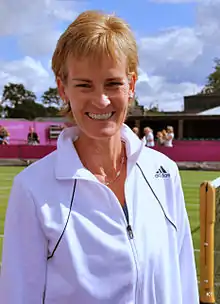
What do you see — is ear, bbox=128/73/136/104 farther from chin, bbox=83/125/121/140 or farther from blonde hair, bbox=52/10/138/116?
chin, bbox=83/125/121/140

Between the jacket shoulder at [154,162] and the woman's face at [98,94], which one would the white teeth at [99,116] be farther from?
the jacket shoulder at [154,162]

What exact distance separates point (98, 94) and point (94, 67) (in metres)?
0.12

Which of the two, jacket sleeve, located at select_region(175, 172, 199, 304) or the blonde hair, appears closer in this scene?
the blonde hair

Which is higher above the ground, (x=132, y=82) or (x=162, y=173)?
(x=132, y=82)

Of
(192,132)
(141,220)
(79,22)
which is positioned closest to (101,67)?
(79,22)

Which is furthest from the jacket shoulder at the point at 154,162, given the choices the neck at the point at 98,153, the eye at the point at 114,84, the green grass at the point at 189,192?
the green grass at the point at 189,192

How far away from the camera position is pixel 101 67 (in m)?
2.13

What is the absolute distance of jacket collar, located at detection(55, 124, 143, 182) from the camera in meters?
2.14

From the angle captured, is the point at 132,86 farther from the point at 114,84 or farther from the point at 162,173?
the point at 162,173

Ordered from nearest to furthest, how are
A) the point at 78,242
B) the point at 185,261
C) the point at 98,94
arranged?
1. the point at 78,242
2. the point at 98,94
3. the point at 185,261

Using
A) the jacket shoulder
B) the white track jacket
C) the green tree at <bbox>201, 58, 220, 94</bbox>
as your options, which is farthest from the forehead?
the green tree at <bbox>201, 58, 220, 94</bbox>


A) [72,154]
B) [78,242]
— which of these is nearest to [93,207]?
[78,242]

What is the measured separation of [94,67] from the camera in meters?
2.13

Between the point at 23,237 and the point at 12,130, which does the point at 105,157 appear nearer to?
the point at 23,237
